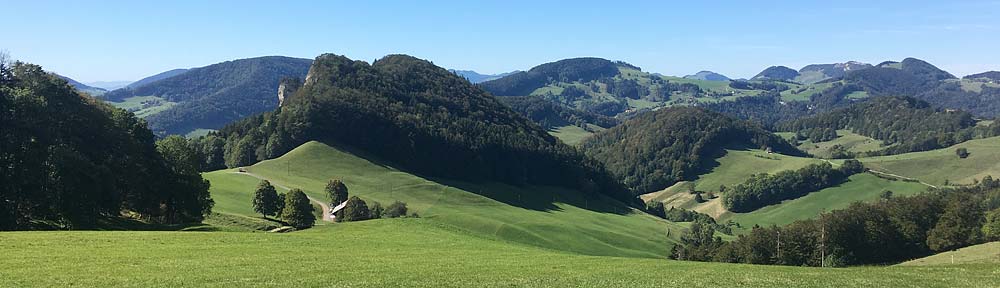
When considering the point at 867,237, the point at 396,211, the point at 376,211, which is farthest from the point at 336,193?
the point at 867,237

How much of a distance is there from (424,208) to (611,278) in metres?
102

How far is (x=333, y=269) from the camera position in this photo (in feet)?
115

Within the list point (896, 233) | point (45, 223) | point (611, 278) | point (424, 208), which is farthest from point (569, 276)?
point (896, 233)

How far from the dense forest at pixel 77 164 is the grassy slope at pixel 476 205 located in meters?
21.9

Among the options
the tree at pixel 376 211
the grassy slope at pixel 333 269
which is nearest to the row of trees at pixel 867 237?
the tree at pixel 376 211

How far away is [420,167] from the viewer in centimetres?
19838

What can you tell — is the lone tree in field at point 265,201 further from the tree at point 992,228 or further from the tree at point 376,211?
the tree at point 992,228

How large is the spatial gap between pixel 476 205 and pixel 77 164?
308 feet

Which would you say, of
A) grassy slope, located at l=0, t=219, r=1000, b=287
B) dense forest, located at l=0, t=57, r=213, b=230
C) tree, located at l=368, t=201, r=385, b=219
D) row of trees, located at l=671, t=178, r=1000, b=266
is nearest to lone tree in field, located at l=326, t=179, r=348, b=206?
tree, located at l=368, t=201, r=385, b=219

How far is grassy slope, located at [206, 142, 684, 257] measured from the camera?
11025 cm

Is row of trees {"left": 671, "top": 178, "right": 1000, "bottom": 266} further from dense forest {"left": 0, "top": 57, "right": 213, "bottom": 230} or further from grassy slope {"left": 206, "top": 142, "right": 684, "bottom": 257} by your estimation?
dense forest {"left": 0, "top": 57, "right": 213, "bottom": 230}

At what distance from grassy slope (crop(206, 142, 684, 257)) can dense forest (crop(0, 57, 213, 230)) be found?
72.0 ft

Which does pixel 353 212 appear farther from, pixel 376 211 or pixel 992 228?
pixel 992 228

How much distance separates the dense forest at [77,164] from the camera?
189ft
